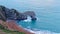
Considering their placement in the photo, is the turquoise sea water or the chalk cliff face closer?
the chalk cliff face

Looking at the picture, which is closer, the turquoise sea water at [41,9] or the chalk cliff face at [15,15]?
the chalk cliff face at [15,15]

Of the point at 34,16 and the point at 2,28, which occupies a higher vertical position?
the point at 2,28

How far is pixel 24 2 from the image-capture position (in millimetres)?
41656

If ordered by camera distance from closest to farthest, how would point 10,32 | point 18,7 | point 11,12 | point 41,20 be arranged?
point 10,32, point 11,12, point 41,20, point 18,7

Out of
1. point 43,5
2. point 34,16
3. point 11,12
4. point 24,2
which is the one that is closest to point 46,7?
point 43,5

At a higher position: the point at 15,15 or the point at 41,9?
the point at 15,15

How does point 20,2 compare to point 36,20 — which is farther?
point 20,2

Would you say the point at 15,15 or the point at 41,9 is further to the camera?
the point at 41,9

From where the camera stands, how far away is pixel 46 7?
39.6m

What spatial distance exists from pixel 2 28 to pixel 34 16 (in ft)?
62.2

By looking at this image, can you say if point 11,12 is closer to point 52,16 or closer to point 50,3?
point 52,16

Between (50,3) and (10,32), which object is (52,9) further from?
(10,32)

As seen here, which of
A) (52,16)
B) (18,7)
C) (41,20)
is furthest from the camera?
(18,7)

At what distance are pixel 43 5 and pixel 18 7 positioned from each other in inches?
168
